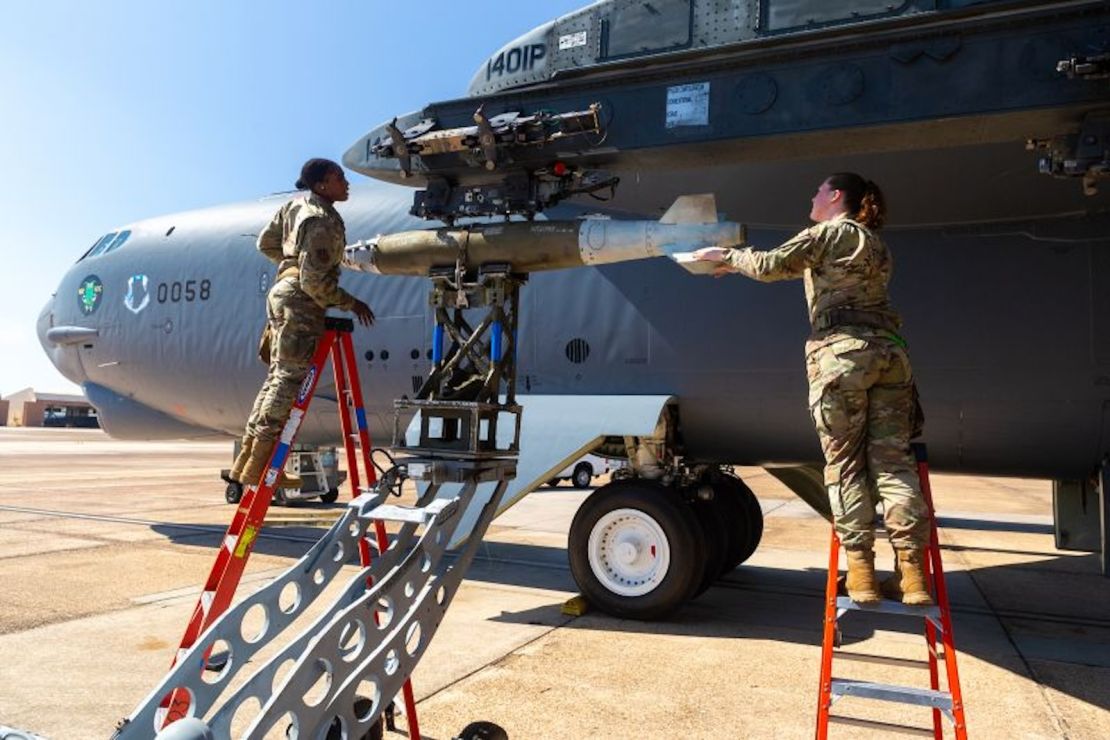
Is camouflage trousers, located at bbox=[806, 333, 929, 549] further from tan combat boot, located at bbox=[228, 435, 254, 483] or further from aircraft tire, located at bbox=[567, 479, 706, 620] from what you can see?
aircraft tire, located at bbox=[567, 479, 706, 620]

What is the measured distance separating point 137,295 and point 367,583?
8.74 metres

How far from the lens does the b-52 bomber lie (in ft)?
15.3

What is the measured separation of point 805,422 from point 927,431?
998 mm

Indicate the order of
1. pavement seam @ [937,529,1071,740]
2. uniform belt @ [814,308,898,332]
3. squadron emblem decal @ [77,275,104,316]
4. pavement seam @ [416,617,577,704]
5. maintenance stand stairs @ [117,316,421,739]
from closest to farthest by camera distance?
uniform belt @ [814,308,898,332], maintenance stand stairs @ [117,316,421,739], pavement seam @ [937,529,1071,740], pavement seam @ [416,617,577,704], squadron emblem decal @ [77,275,104,316]

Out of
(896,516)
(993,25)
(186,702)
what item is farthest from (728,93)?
(186,702)

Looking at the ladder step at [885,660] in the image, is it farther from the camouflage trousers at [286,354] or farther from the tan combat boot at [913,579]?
the camouflage trousers at [286,354]

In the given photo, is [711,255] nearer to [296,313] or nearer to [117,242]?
[296,313]

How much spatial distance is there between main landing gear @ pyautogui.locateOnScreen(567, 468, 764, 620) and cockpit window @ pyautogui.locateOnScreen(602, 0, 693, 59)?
3702 mm

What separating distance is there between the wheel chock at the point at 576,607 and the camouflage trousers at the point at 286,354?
363 cm

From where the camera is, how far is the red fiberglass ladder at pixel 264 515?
154 inches

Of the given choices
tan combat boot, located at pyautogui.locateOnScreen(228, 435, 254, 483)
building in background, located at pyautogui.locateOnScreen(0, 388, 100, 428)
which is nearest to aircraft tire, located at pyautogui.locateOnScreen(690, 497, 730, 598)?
tan combat boot, located at pyautogui.locateOnScreen(228, 435, 254, 483)

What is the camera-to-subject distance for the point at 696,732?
14.5 feet

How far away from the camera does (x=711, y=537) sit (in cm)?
743

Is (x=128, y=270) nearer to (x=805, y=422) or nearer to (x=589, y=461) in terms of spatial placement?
(x=805, y=422)
